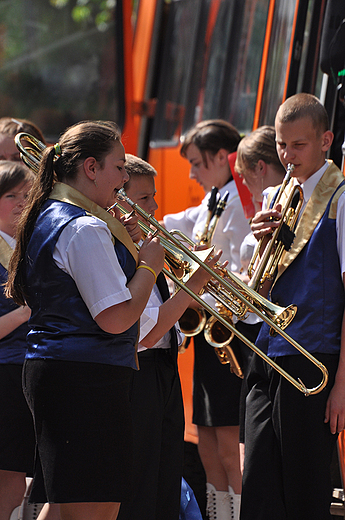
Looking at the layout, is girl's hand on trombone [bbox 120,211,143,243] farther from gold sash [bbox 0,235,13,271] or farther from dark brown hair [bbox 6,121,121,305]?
gold sash [bbox 0,235,13,271]

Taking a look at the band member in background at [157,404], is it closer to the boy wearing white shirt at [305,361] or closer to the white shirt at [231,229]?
the boy wearing white shirt at [305,361]

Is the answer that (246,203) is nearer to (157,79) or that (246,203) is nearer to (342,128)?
(342,128)

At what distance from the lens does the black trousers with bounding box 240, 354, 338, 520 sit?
2506 millimetres

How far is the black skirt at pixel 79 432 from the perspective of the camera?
2.08 m

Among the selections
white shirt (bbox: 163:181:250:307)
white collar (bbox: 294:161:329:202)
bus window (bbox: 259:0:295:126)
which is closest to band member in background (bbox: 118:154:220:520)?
white collar (bbox: 294:161:329:202)

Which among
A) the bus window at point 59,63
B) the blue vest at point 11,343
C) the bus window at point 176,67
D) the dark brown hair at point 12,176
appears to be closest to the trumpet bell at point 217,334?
the blue vest at point 11,343

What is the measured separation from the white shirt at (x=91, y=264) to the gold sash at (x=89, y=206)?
11cm

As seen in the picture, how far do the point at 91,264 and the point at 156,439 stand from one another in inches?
36.8

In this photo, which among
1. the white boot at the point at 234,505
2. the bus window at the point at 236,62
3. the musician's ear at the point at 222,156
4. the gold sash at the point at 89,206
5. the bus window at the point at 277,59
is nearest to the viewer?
the gold sash at the point at 89,206

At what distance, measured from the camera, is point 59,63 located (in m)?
6.22

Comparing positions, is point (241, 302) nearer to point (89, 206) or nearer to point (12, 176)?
point (89, 206)

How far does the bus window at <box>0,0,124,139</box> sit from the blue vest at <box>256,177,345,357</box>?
13.2 ft

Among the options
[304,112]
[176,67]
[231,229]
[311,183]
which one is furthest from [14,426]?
[176,67]

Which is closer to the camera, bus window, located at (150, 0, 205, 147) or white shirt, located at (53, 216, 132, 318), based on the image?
white shirt, located at (53, 216, 132, 318)
